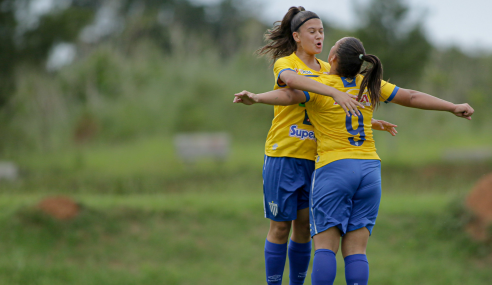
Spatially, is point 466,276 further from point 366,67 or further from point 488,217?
point 366,67

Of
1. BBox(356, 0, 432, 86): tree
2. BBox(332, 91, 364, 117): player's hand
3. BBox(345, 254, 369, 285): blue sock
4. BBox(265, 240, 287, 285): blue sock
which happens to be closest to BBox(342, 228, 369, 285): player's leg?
BBox(345, 254, 369, 285): blue sock

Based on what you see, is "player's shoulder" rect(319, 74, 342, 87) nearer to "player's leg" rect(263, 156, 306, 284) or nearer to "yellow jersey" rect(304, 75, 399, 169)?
"yellow jersey" rect(304, 75, 399, 169)

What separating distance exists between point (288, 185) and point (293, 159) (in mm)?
195

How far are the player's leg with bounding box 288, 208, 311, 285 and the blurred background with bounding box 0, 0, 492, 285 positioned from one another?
13.2 ft

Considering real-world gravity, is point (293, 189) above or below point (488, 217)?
above

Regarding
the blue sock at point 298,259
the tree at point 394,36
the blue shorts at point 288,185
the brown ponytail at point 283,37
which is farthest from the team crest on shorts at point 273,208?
the tree at point 394,36

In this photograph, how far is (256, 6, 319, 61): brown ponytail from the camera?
151 inches

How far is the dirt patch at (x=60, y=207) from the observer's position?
27.8 feet

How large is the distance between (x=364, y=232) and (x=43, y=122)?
52.7 ft

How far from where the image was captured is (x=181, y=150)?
15383mm

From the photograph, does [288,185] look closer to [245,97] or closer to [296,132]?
[296,132]

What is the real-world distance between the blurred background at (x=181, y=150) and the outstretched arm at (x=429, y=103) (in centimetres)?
485

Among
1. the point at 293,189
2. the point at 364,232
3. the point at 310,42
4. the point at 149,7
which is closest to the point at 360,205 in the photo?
the point at 364,232

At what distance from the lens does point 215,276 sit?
789 centimetres
